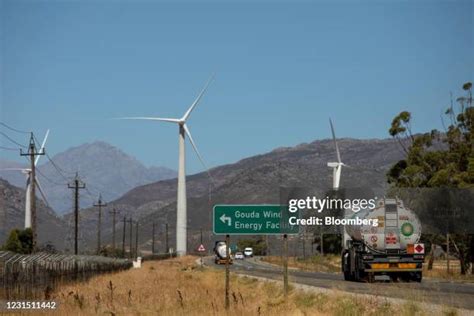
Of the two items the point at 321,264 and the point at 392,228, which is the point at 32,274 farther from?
the point at 321,264

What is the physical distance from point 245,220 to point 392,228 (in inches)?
597

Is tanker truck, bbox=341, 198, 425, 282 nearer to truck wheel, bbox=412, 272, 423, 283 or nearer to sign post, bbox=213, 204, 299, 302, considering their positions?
truck wheel, bbox=412, 272, 423, 283

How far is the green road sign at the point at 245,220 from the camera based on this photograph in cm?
2569

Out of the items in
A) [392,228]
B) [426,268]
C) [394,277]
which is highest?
[392,228]

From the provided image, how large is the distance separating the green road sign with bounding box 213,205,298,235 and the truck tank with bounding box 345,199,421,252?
1437cm

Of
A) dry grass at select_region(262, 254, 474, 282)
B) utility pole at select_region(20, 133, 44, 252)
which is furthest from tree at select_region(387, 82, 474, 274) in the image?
utility pole at select_region(20, 133, 44, 252)

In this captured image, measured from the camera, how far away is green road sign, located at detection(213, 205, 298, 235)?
25.7 metres

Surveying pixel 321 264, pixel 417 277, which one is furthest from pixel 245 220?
pixel 321 264

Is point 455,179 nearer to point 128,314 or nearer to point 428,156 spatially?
point 428,156

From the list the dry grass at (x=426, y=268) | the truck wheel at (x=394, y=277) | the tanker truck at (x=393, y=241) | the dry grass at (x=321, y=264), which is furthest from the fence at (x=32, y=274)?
the dry grass at (x=321, y=264)

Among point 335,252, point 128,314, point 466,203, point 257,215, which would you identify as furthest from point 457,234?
point 335,252

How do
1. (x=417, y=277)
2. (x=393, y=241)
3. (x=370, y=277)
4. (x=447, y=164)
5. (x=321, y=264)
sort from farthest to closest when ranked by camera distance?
(x=321, y=264) < (x=447, y=164) < (x=370, y=277) < (x=417, y=277) < (x=393, y=241)

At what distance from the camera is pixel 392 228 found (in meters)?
39.3

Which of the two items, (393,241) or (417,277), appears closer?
(393,241)
